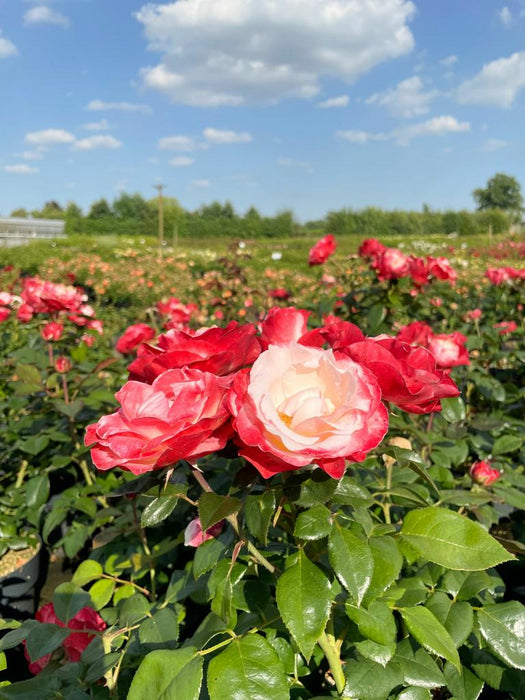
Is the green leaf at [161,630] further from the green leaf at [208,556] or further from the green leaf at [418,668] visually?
the green leaf at [418,668]

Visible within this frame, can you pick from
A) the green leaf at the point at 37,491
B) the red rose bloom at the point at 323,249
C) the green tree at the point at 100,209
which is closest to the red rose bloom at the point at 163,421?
the green leaf at the point at 37,491

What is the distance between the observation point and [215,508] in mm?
515

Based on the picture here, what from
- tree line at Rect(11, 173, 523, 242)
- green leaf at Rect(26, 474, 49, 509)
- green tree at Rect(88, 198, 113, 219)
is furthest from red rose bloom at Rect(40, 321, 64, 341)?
green tree at Rect(88, 198, 113, 219)

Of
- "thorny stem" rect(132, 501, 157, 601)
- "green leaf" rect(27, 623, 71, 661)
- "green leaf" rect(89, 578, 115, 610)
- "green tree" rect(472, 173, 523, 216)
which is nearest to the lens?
"green leaf" rect(27, 623, 71, 661)

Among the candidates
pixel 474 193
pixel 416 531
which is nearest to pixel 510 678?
pixel 416 531

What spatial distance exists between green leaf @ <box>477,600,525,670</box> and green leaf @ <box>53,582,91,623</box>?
54 centimetres

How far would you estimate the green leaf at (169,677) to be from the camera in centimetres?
49

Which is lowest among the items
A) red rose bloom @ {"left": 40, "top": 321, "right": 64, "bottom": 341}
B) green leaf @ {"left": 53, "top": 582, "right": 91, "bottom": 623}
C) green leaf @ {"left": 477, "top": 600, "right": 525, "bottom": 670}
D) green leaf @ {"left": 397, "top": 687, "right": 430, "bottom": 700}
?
green leaf @ {"left": 397, "top": 687, "right": 430, "bottom": 700}

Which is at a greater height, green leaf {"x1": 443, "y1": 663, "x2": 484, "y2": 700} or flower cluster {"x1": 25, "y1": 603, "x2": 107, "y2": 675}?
green leaf {"x1": 443, "y1": 663, "x2": 484, "y2": 700}

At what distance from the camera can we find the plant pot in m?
1.50

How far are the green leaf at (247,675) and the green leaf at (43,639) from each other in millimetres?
273

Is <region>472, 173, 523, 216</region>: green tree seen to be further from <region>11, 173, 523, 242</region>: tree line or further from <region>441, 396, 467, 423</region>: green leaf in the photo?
<region>441, 396, 467, 423</region>: green leaf

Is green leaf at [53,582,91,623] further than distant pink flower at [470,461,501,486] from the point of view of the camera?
No

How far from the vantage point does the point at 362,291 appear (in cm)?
181
